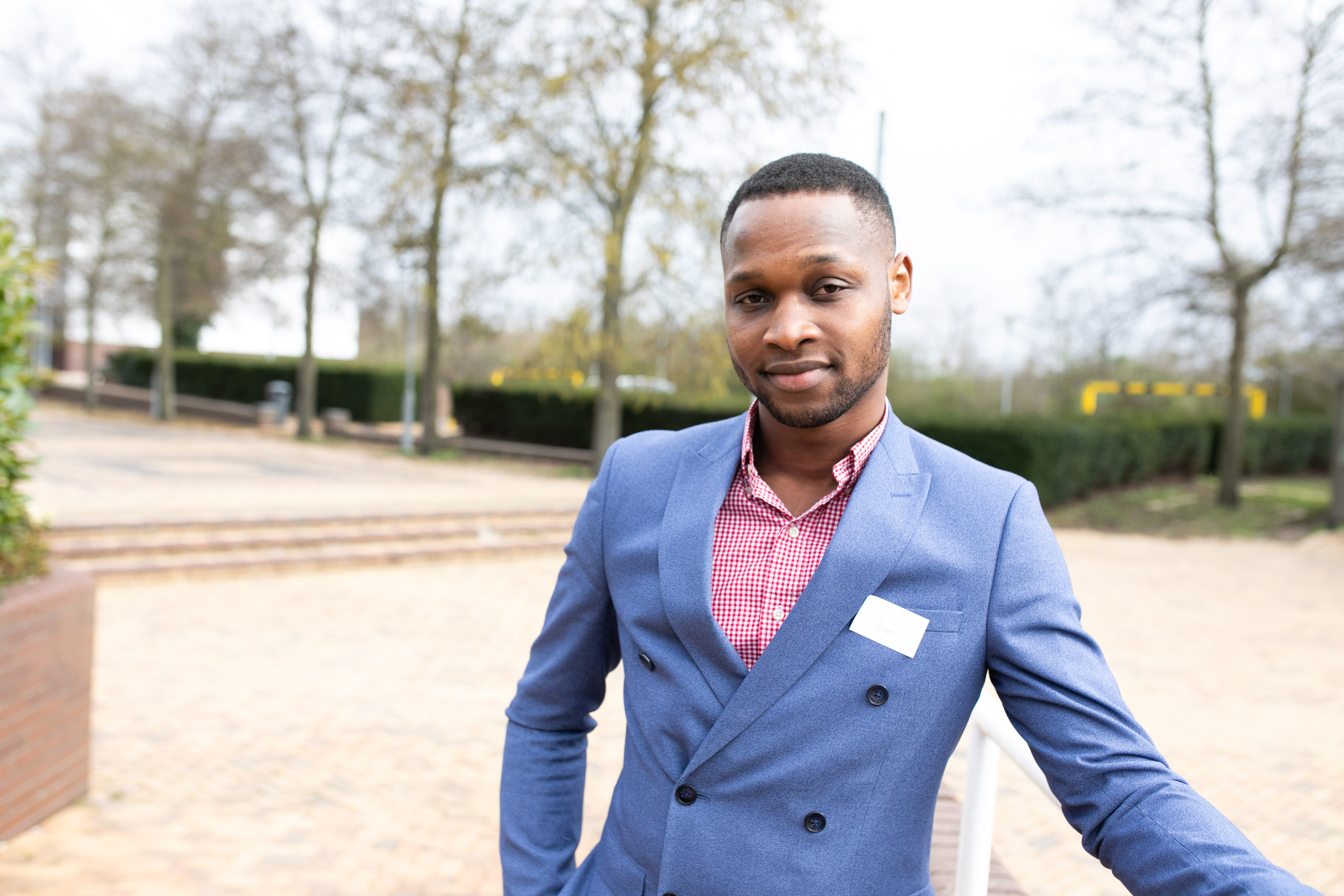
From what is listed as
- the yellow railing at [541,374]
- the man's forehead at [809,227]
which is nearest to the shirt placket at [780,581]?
the man's forehead at [809,227]

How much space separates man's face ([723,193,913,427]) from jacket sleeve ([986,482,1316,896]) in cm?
28

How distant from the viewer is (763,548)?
54.2 inches

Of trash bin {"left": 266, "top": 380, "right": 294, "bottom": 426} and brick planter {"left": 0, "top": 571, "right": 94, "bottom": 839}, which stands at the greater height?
trash bin {"left": 266, "top": 380, "right": 294, "bottom": 426}

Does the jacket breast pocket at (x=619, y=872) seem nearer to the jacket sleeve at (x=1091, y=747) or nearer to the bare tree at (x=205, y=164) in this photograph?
the jacket sleeve at (x=1091, y=747)

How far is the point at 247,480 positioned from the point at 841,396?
1524cm

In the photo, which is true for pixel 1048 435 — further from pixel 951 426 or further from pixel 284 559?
pixel 284 559

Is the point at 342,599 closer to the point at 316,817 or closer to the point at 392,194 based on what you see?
the point at 316,817

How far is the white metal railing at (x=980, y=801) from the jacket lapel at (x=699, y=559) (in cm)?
107

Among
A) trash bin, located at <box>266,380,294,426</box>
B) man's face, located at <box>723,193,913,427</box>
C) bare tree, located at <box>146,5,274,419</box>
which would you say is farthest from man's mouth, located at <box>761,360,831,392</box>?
trash bin, located at <box>266,380,294,426</box>

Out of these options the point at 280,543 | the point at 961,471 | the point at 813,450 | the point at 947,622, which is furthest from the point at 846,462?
the point at 280,543

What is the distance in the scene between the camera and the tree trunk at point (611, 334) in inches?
628

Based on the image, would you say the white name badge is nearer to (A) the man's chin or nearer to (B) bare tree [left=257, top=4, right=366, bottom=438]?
(A) the man's chin

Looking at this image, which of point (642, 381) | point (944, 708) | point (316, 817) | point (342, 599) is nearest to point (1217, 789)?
point (316, 817)

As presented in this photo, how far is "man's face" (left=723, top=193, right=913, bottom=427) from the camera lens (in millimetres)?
1272
